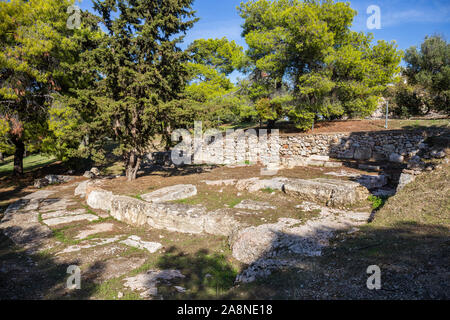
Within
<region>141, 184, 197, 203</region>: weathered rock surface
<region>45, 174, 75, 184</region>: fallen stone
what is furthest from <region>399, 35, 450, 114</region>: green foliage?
<region>45, 174, 75, 184</region>: fallen stone

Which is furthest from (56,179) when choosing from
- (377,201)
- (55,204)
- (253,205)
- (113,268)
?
(377,201)

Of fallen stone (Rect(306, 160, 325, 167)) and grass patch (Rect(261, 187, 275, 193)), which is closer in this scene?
grass patch (Rect(261, 187, 275, 193))

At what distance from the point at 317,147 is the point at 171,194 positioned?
11.0m

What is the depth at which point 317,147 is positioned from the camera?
15281 millimetres

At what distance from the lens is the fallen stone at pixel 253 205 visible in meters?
7.07

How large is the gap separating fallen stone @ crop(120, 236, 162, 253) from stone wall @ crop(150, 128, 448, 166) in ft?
27.6

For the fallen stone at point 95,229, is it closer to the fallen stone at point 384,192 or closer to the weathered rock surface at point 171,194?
the weathered rock surface at point 171,194

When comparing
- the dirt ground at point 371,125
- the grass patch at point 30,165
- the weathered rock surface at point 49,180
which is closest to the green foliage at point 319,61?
the dirt ground at point 371,125

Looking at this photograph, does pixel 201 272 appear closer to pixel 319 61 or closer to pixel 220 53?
pixel 319 61

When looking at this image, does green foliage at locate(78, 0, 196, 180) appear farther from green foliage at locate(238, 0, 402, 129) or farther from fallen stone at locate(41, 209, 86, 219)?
green foliage at locate(238, 0, 402, 129)

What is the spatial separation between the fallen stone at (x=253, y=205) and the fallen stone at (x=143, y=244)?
2640 mm

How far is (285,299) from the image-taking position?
3141 mm

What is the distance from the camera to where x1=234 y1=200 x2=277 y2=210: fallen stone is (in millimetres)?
7069

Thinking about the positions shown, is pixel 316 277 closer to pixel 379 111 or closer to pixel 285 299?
pixel 285 299
